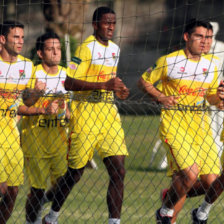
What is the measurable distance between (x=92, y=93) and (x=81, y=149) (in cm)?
56

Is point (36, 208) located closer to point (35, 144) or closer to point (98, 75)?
point (35, 144)

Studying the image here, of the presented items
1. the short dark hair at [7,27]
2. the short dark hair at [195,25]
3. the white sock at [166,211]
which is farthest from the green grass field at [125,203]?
the short dark hair at [7,27]

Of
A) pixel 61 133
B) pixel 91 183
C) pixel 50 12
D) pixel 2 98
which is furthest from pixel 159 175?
pixel 50 12

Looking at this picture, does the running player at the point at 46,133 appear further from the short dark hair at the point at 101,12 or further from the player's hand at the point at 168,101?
the player's hand at the point at 168,101

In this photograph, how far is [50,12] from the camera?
16.3m

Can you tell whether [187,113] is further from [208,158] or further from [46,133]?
[46,133]

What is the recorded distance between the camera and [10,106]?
624 cm

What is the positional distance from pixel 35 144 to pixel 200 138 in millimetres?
1728

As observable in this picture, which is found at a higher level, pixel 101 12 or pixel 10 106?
pixel 101 12

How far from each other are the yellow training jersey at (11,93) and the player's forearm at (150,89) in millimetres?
1098

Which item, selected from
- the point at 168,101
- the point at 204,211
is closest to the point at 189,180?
the point at 204,211

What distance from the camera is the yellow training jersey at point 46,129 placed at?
668cm

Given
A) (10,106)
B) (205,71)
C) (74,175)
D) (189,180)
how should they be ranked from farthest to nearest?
1. (205,71)
2. (74,175)
3. (10,106)
4. (189,180)

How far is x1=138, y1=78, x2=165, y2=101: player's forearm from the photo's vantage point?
20.3 ft
